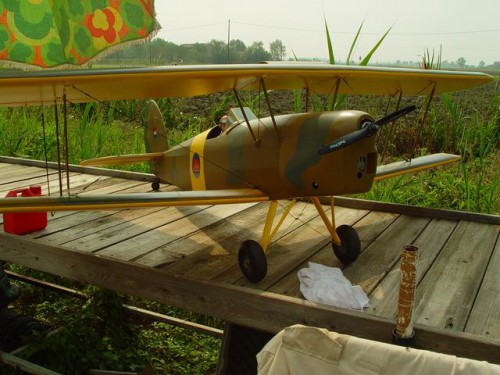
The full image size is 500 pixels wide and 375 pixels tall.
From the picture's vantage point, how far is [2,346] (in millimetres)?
3738

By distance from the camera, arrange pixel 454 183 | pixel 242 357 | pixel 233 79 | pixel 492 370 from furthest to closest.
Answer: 1. pixel 454 183
2. pixel 242 357
3. pixel 233 79
4. pixel 492 370

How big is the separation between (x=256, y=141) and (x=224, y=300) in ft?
3.39

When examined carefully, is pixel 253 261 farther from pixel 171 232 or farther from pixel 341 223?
pixel 341 223

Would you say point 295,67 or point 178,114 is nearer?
point 295,67

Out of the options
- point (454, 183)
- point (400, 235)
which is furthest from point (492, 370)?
point (454, 183)

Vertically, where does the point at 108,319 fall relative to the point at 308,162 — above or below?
below

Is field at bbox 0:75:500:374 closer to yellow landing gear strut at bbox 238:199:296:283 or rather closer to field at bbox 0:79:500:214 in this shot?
field at bbox 0:79:500:214

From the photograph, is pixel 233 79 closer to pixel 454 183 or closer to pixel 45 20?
pixel 454 183

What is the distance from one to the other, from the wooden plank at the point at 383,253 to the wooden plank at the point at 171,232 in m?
1.23

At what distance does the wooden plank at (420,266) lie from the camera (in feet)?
8.73

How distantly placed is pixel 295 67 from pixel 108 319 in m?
2.58

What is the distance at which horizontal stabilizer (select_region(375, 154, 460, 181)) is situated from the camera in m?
3.94

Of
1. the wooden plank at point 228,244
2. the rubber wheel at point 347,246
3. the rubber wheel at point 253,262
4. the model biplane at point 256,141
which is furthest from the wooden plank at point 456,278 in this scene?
the wooden plank at point 228,244

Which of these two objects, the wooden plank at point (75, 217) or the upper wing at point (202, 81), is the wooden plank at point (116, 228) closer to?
the wooden plank at point (75, 217)
